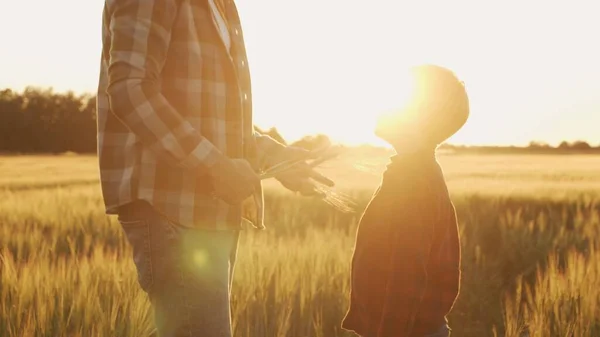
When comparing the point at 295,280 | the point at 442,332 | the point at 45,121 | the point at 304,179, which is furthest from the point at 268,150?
the point at 45,121

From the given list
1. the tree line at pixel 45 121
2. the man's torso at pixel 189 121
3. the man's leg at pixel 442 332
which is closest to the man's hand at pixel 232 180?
the man's torso at pixel 189 121

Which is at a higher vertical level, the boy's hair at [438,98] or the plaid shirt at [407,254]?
the boy's hair at [438,98]

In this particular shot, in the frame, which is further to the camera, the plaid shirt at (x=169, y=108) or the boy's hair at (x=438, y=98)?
the boy's hair at (x=438, y=98)

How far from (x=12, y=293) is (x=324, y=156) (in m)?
2.14

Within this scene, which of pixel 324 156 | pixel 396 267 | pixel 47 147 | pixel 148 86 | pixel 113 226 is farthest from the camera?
pixel 47 147

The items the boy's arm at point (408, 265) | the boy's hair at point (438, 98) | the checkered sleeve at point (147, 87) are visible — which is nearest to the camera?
the checkered sleeve at point (147, 87)

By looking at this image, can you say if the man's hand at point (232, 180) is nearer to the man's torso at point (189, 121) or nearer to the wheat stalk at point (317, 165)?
the man's torso at point (189, 121)

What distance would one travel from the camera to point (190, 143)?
1.73 meters

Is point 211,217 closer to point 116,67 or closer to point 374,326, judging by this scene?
point 116,67

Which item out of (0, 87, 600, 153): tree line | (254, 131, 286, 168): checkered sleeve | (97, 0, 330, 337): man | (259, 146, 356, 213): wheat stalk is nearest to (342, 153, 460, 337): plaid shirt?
(259, 146, 356, 213): wheat stalk

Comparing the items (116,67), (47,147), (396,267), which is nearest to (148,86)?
(116,67)

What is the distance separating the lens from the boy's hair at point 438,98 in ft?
7.51

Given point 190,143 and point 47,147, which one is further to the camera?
point 47,147

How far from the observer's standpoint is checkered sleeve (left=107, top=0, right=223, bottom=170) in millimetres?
1691
